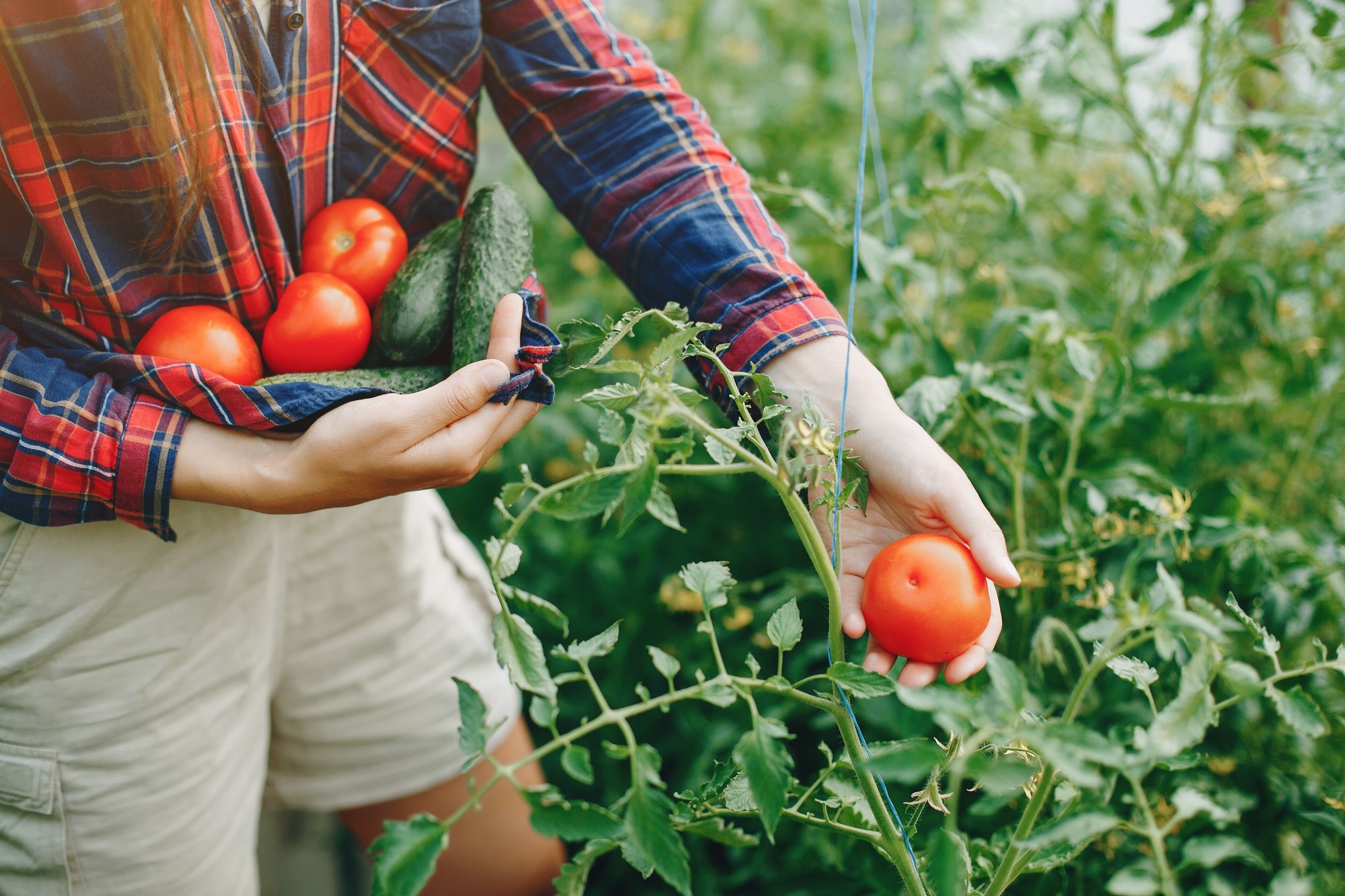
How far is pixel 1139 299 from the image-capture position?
4.26ft

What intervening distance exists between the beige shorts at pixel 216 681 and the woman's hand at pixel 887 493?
1.55 ft

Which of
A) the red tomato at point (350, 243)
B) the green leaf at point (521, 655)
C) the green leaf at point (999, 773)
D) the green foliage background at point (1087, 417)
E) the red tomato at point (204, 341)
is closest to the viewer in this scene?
the green leaf at point (999, 773)

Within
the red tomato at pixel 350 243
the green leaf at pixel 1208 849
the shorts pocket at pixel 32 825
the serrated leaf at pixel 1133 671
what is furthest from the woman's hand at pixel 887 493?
the shorts pocket at pixel 32 825

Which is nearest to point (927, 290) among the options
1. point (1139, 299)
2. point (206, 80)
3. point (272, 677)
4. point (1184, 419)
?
point (1139, 299)

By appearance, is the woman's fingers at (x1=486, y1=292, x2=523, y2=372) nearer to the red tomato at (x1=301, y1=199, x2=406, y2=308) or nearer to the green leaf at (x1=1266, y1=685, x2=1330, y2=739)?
the red tomato at (x1=301, y1=199, x2=406, y2=308)

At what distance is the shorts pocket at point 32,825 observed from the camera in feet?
3.02

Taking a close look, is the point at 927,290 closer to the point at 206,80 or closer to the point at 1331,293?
the point at 1331,293

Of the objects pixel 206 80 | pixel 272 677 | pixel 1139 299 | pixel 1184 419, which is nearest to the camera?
pixel 206 80

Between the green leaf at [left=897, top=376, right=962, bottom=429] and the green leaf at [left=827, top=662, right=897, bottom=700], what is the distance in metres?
0.37

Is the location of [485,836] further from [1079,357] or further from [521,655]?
[1079,357]

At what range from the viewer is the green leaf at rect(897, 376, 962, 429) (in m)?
0.97

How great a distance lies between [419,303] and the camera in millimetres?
970

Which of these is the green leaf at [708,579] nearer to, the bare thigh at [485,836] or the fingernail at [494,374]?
the fingernail at [494,374]

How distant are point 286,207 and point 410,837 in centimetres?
69
